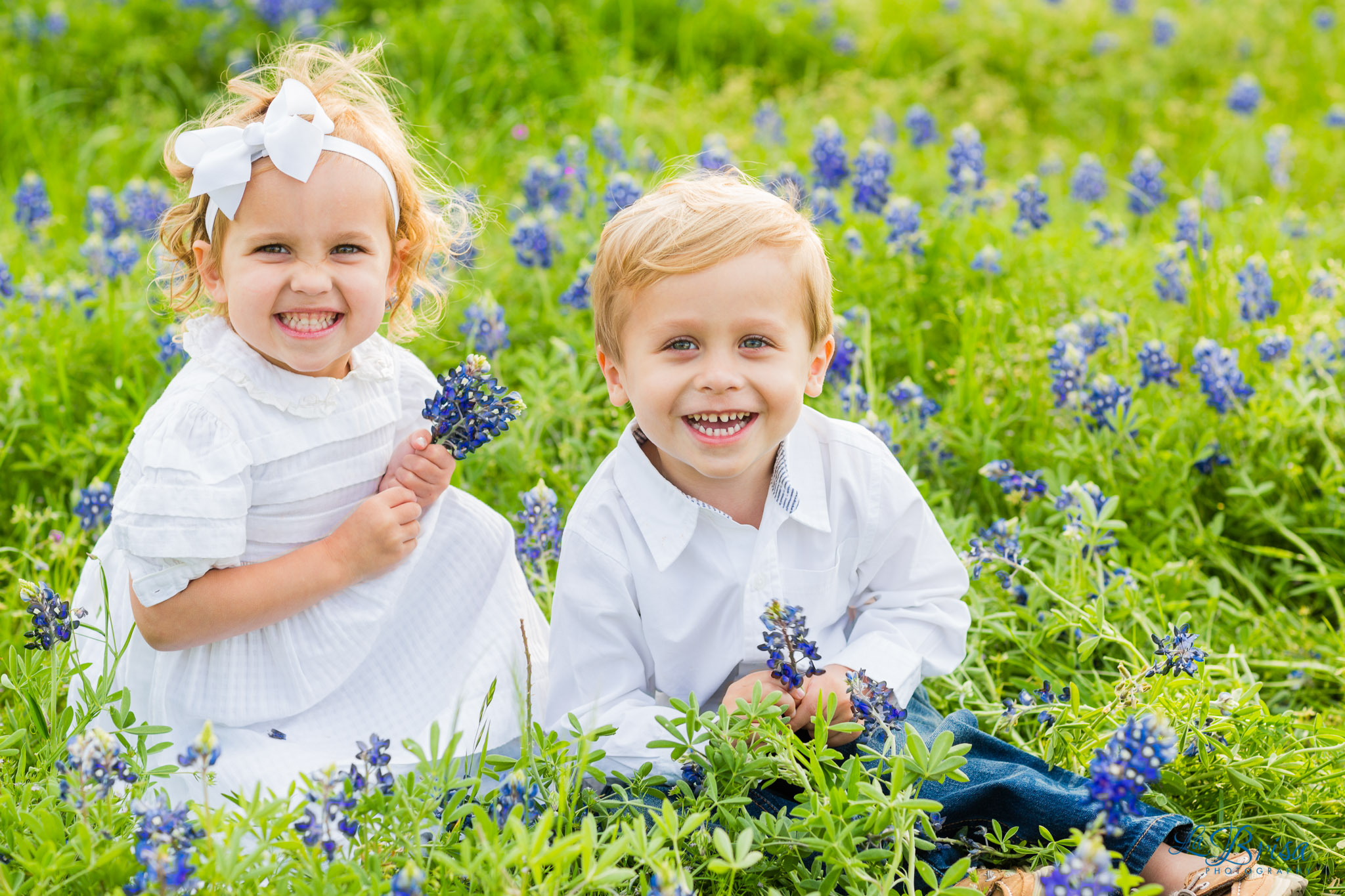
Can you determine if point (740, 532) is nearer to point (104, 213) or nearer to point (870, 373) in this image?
point (870, 373)

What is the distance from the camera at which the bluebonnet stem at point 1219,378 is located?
3.31m

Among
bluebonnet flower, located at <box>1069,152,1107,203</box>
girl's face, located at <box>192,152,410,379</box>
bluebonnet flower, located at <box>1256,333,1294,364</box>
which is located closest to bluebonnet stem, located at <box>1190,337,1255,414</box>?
bluebonnet flower, located at <box>1256,333,1294,364</box>

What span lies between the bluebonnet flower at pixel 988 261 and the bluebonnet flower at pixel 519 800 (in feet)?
8.08

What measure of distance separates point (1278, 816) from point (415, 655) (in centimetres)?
170

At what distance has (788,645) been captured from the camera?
209 cm

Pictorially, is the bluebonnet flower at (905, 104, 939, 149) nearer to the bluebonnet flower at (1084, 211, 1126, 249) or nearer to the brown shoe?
the bluebonnet flower at (1084, 211, 1126, 249)

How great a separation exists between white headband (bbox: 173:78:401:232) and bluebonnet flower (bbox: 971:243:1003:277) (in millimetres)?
2182

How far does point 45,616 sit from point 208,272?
709mm

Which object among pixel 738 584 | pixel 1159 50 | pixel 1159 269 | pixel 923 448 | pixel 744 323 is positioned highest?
pixel 1159 50

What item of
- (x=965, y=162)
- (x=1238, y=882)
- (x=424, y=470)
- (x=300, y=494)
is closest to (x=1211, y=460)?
(x=965, y=162)

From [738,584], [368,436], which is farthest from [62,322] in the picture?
[738,584]

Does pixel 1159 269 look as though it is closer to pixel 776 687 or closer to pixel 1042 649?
pixel 1042 649

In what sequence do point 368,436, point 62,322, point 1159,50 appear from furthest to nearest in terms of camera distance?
point 1159,50 → point 62,322 → point 368,436

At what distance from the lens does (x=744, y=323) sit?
2188 mm
